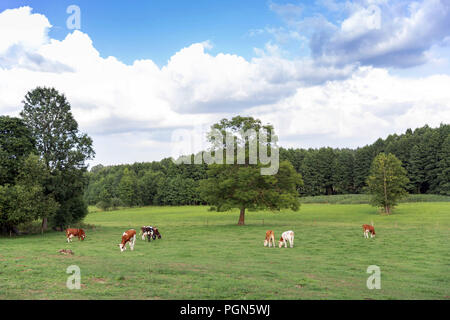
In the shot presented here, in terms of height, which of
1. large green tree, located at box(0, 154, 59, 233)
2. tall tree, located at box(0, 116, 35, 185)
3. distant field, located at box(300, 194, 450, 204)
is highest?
tall tree, located at box(0, 116, 35, 185)

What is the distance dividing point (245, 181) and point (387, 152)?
93.8 meters

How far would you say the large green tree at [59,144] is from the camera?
127ft

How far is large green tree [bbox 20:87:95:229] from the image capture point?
127 ft

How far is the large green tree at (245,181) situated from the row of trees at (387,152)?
233 feet

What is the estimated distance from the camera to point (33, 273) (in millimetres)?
13195

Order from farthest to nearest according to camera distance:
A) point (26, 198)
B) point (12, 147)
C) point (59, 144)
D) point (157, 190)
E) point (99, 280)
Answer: point (157, 190)
point (59, 144)
point (12, 147)
point (26, 198)
point (99, 280)

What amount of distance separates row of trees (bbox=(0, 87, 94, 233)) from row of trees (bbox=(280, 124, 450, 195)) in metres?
88.1

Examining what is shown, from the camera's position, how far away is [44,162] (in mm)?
34906

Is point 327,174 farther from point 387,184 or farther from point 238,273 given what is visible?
point 238,273

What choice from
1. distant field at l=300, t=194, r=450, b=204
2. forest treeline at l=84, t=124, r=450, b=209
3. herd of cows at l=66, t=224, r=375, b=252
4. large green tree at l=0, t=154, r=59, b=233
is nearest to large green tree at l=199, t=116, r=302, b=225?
herd of cows at l=66, t=224, r=375, b=252

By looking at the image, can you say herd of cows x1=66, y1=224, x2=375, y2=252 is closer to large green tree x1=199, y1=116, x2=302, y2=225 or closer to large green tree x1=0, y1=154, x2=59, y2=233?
large green tree x1=0, y1=154, x2=59, y2=233

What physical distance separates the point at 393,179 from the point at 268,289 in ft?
204

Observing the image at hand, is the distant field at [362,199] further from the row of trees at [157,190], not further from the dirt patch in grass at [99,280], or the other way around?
the dirt patch in grass at [99,280]

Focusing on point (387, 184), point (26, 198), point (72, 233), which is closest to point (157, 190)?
point (387, 184)
